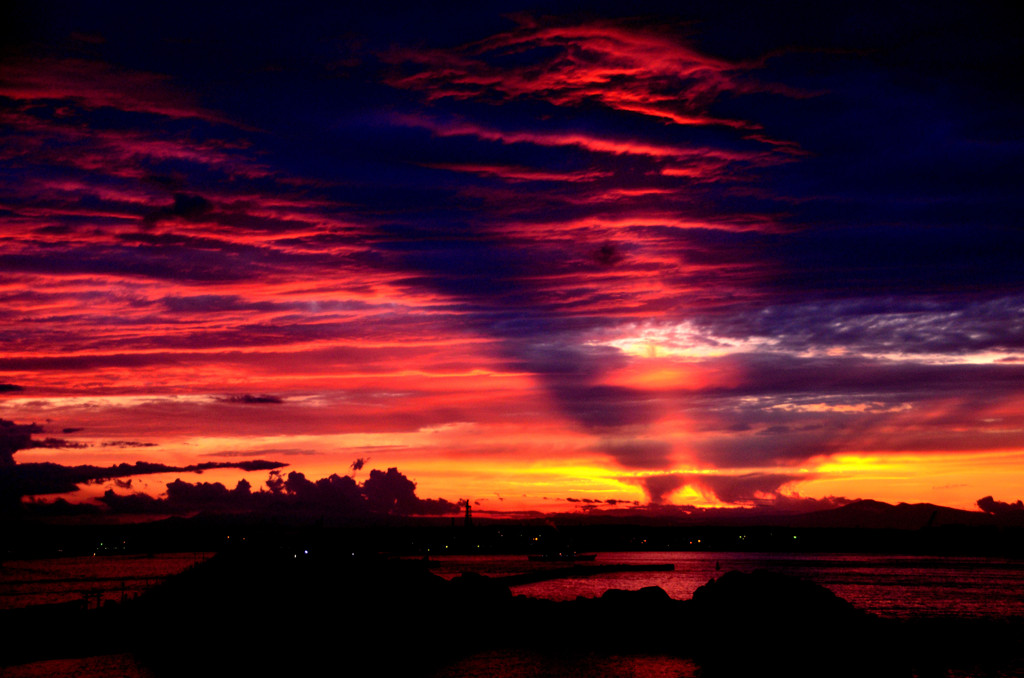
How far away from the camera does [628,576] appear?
155m

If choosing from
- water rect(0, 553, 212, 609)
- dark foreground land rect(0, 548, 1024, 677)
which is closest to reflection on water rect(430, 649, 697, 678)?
dark foreground land rect(0, 548, 1024, 677)

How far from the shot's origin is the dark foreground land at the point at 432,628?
179 feet

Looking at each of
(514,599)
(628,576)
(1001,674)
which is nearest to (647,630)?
(514,599)

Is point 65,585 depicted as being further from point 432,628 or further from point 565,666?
point 565,666

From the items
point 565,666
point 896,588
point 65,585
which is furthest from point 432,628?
point 65,585

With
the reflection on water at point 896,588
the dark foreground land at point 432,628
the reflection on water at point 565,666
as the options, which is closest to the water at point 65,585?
the dark foreground land at point 432,628

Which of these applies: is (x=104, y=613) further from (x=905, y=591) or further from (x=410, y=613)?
(x=905, y=591)

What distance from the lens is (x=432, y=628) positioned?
213 ft

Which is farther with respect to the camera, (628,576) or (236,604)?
(628,576)

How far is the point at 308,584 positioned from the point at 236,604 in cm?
553

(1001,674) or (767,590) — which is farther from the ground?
(767,590)

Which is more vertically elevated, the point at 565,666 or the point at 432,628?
the point at 432,628

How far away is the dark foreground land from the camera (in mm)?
54656

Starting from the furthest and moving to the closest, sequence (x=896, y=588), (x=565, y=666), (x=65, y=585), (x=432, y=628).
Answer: (x=65, y=585) → (x=896, y=588) → (x=432, y=628) → (x=565, y=666)
